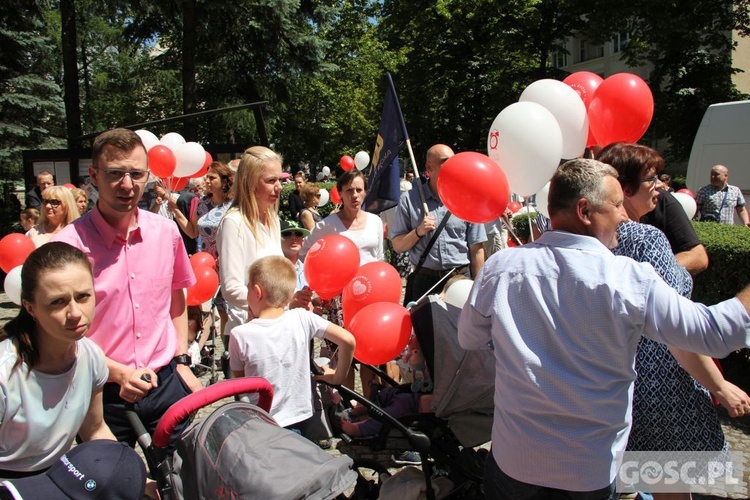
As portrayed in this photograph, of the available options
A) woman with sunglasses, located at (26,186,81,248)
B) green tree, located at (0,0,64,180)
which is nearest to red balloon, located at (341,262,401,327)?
woman with sunglasses, located at (26,186,81,248)

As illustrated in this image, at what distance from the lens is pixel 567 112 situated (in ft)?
12.0

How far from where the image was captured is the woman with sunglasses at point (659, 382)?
2490mm

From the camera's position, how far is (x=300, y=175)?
434 inches

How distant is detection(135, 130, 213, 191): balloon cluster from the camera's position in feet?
23.0

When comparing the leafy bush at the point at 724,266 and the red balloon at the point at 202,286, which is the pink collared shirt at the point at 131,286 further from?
the leafy bush at the point at 724,266

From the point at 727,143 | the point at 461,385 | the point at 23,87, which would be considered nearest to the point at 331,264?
the point at 461,385

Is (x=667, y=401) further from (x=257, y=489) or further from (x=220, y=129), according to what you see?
(x=220, y=129)

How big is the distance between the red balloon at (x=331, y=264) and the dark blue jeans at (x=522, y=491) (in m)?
1.90

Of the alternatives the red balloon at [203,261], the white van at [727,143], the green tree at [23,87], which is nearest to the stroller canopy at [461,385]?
the red balloon at [203,261]

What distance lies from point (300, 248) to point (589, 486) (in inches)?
120

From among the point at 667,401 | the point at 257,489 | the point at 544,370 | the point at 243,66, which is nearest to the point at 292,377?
the point at 257,489

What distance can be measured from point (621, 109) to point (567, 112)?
1.03 feet

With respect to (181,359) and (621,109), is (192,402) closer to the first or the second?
(181,359)

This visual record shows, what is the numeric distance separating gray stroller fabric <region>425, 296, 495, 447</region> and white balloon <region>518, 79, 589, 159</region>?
150cm
